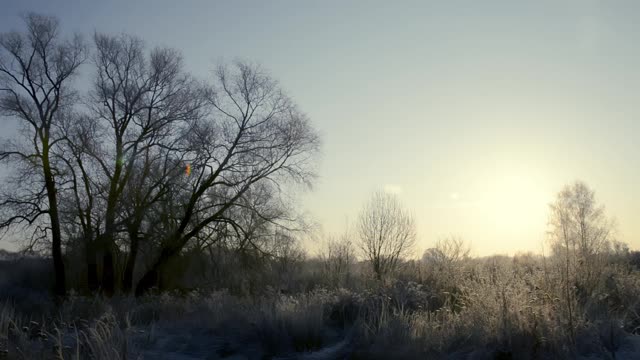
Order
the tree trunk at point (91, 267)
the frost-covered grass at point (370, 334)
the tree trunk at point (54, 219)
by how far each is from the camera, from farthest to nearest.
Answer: the tree trunk at point (54, 219)
the tree trunk at point (91, 267)
the frost-covered grass at point (370, 334)

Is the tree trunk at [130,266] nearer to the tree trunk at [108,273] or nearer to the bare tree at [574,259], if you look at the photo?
the tree trunk at [108,273]

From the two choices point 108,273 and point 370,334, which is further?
point 108,273

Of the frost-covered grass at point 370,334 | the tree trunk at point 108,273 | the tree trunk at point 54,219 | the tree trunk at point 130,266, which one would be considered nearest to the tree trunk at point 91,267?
the tree trunk at point 108,273

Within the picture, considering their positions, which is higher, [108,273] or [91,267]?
[91,267]

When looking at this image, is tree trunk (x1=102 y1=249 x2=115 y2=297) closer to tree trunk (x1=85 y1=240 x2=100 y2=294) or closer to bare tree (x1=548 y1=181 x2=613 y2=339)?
tree trunk (x1=85 y1=240 x2=100 y2=294)

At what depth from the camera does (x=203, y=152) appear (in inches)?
846

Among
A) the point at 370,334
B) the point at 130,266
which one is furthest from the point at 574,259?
the point at 130,266

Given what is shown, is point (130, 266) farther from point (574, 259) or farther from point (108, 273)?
point (574, 259)

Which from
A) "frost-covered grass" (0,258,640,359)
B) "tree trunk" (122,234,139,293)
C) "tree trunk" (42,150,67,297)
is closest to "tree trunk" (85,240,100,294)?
"tree trunk" (42,150,67,297)

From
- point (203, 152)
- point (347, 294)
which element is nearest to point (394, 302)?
point (347, 294)

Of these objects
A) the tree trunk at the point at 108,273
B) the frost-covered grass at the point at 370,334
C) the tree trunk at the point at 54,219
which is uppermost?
the tree trunk at the point at 54,219

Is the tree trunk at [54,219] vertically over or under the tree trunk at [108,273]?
over

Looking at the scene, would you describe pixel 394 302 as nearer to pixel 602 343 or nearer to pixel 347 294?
pixel 347 294

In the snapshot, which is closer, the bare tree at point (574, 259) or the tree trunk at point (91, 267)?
the bare tree at point (574, 259)
